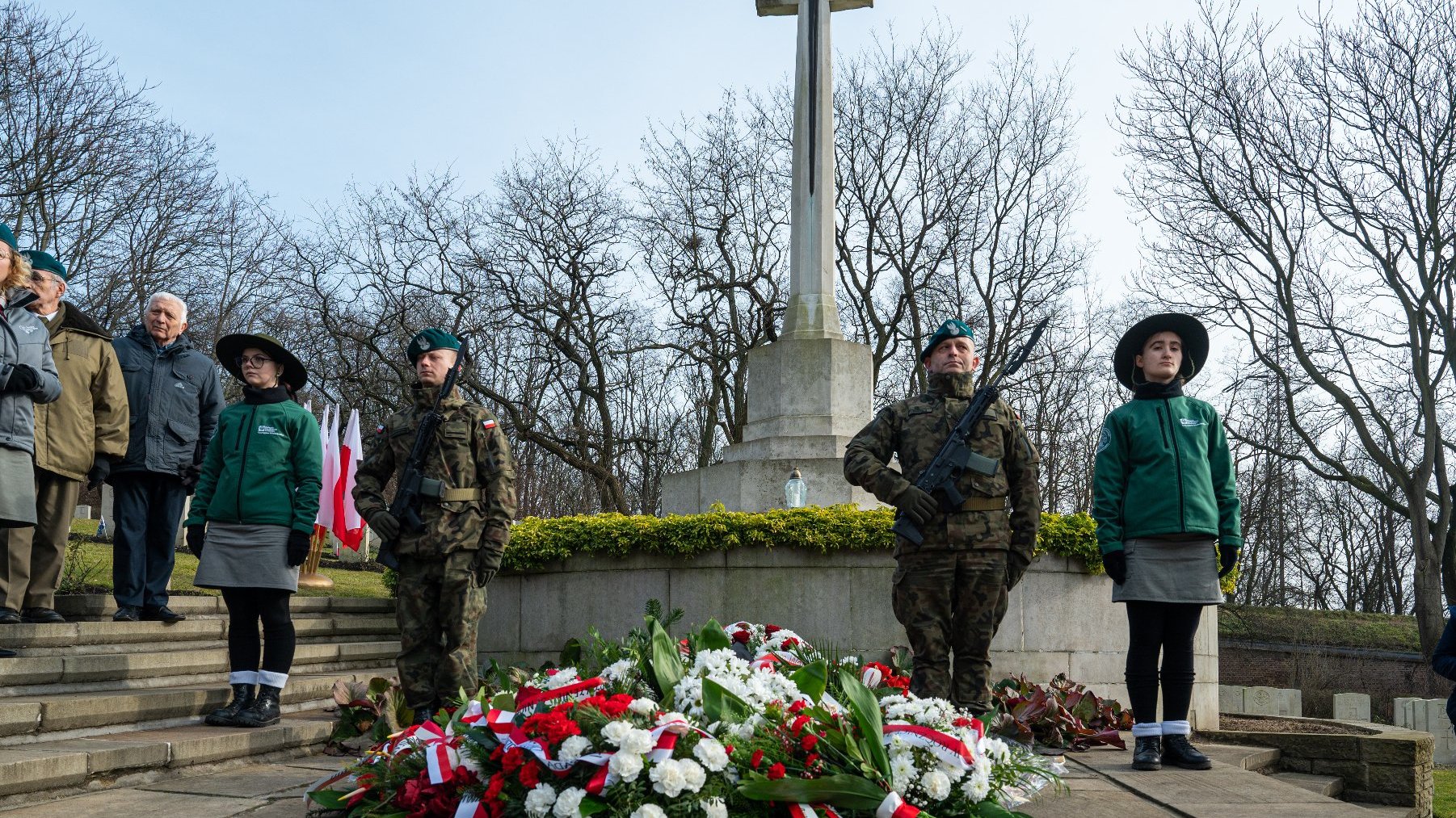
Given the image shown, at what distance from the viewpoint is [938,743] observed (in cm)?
326

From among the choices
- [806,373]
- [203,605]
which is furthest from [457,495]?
[806,373]

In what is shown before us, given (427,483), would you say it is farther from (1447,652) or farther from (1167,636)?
(1447,652)

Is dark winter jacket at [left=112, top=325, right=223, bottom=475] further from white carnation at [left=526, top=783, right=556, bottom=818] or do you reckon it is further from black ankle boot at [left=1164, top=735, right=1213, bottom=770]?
black ankle boot at [left=1164, top=735, right=1213, bottom=770]

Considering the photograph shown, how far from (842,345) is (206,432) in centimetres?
613

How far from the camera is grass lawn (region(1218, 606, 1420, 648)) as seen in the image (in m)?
24.8

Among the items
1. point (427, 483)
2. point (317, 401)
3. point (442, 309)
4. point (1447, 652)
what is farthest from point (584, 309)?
point (1447, 652)

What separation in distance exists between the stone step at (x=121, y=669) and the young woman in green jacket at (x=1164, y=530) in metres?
5.36

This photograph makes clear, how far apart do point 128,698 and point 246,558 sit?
899 mm

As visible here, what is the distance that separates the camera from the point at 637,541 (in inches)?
342

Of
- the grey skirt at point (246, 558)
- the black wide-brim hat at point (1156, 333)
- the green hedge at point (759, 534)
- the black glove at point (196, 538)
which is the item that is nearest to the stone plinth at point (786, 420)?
the green hedge at point (759, 534)

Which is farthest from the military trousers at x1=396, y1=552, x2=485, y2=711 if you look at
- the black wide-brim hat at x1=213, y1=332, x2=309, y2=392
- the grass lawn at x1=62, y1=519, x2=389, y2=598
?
the grass lawn at x1=62, y1=519, x2=389, y2=598

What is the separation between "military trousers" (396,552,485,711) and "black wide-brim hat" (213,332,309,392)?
140 centimetres

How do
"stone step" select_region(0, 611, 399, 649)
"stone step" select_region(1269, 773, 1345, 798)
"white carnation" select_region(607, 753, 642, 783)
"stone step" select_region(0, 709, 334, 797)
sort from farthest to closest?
"stone step" select_region(0, 611, 399, 649), "stone step" select_region(1269, 773, 1345, 798), "stone step" select_region(0, 709, 334, 797), "white carnation" select_region(607, 753, 642, 783)

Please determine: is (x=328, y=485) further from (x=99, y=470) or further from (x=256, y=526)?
(x=256, y=526)
